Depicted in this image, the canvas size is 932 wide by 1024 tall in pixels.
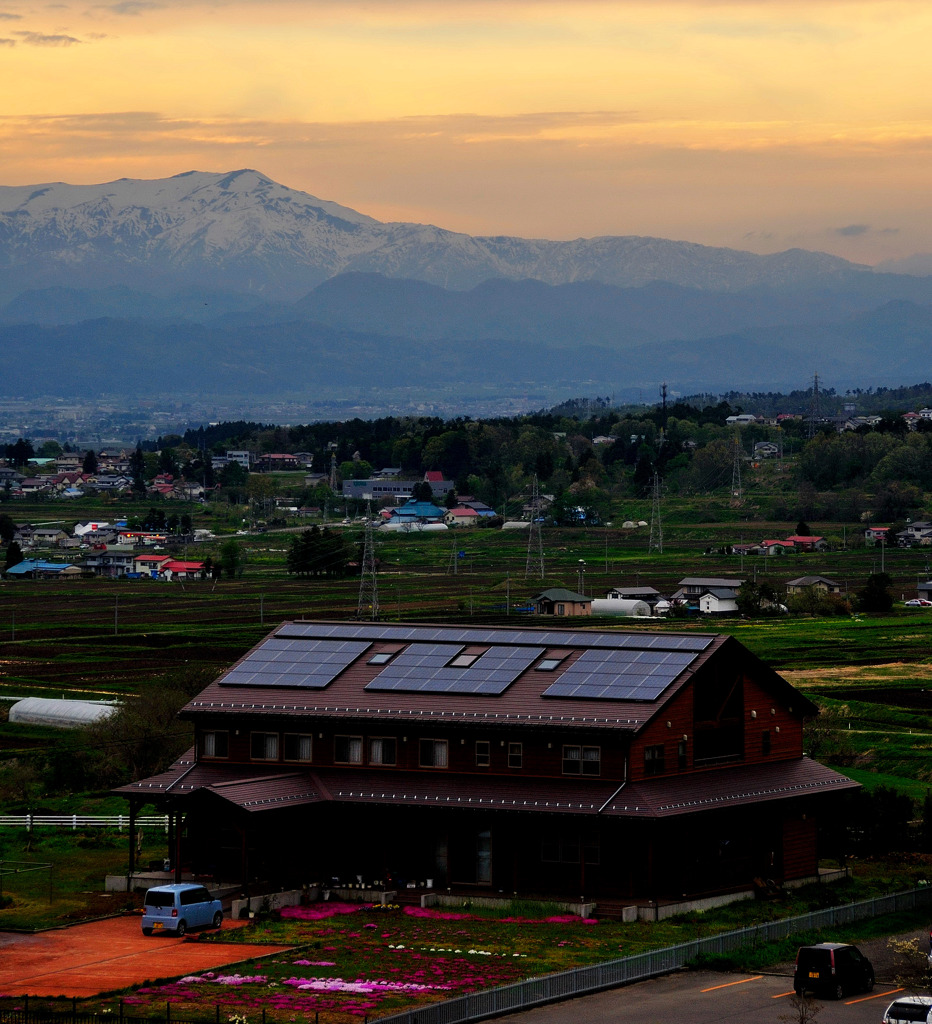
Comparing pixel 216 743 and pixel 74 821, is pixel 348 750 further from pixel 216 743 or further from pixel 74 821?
pixel 74 821

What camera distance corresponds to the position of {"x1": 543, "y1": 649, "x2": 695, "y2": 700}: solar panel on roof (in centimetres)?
4541

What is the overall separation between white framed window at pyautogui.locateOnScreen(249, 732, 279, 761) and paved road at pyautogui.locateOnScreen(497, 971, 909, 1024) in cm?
1549

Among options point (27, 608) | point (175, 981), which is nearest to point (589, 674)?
point (175, 981)

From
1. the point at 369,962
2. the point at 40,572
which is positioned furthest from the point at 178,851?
the point at 40,572

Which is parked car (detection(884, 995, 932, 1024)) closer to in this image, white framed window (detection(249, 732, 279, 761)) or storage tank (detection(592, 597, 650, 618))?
white framed window (detection(249, 732, 279, 761))

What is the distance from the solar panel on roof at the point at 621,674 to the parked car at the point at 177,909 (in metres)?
10.9

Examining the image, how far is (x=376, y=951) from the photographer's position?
3822 cm

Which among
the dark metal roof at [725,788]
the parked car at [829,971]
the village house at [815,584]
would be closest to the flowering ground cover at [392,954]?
the dark metal roof at [725,788]

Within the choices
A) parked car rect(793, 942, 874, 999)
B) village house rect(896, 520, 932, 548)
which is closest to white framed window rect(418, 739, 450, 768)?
parked car rect(793, 942, 874, 999)

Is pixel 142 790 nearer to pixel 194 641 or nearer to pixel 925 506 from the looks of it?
pixel 194 641

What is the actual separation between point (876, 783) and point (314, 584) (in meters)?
103

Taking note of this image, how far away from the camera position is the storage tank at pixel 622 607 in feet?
437

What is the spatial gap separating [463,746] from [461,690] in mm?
1872

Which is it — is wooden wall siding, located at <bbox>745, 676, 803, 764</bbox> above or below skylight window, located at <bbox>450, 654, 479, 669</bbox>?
below
